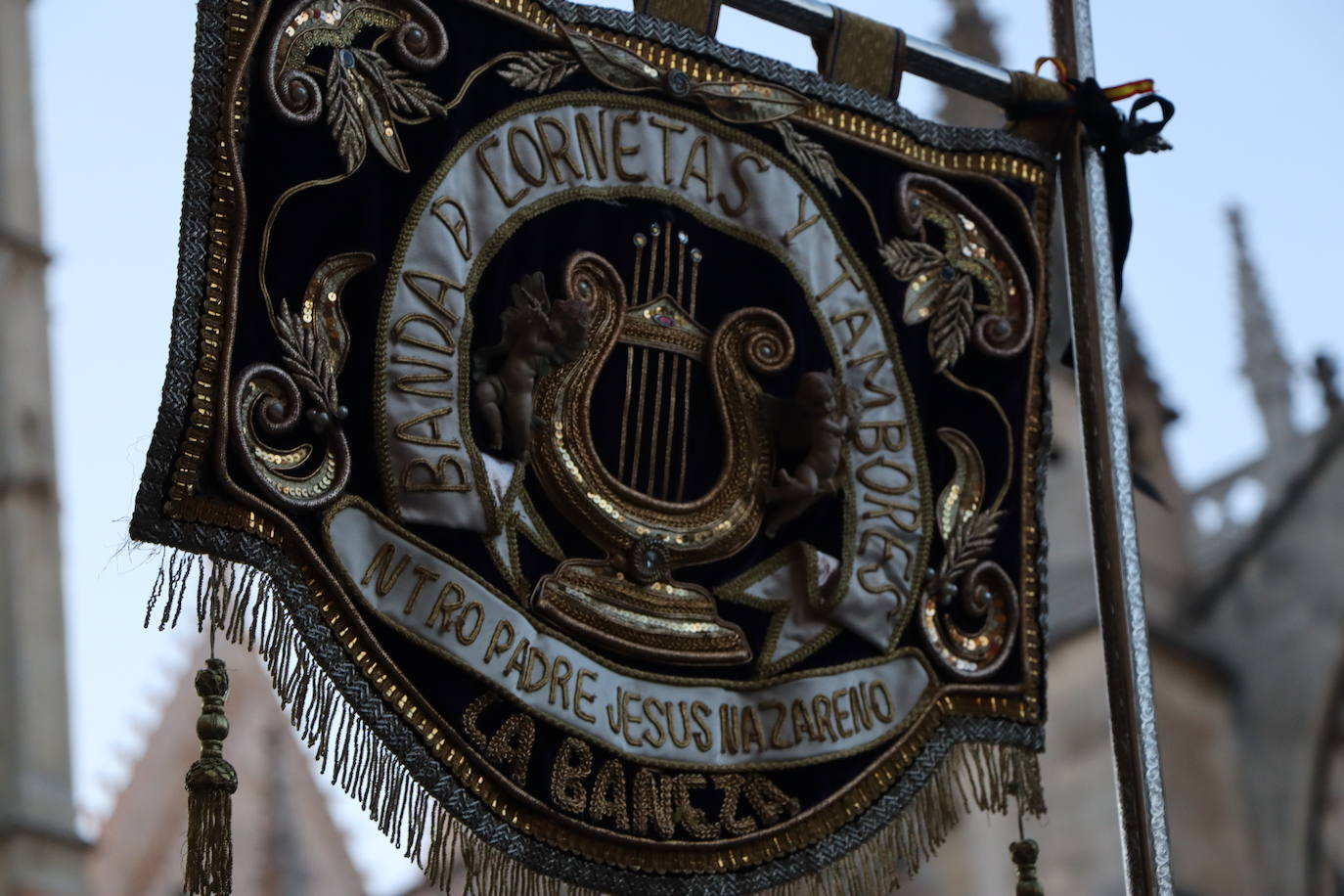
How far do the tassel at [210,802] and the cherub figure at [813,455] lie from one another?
1.13 m

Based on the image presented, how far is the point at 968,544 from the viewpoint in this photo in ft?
14.1

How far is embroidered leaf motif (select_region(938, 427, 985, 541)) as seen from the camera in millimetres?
4297

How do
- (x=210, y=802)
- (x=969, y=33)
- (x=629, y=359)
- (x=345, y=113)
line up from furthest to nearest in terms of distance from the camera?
(x=969, y=33), (x=629, y=359), (x=345, y=113), (x=210, y=802)

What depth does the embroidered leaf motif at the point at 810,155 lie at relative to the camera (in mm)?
4223

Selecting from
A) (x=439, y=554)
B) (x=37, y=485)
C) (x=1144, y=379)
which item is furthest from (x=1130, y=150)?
(x=1144, y=379)

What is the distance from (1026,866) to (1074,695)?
837cm

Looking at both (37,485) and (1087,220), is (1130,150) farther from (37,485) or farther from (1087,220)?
(37,485)

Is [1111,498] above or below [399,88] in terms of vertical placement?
below

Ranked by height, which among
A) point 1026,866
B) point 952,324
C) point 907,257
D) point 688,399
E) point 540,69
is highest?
point 540,69

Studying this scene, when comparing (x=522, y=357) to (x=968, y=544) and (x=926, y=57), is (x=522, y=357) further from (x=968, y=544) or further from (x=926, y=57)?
(x=926, y=57)

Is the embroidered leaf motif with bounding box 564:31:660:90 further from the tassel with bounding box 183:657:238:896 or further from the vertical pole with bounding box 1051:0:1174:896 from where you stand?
the tassel with bounding box 183:657:238:896

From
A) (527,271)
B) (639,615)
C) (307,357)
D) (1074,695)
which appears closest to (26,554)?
(1074,695)

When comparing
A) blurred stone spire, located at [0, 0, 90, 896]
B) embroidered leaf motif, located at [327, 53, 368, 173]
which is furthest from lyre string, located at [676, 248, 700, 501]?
blurred stone spire, located at [0, 0, 90, 896]

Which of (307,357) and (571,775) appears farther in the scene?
(571,775)
